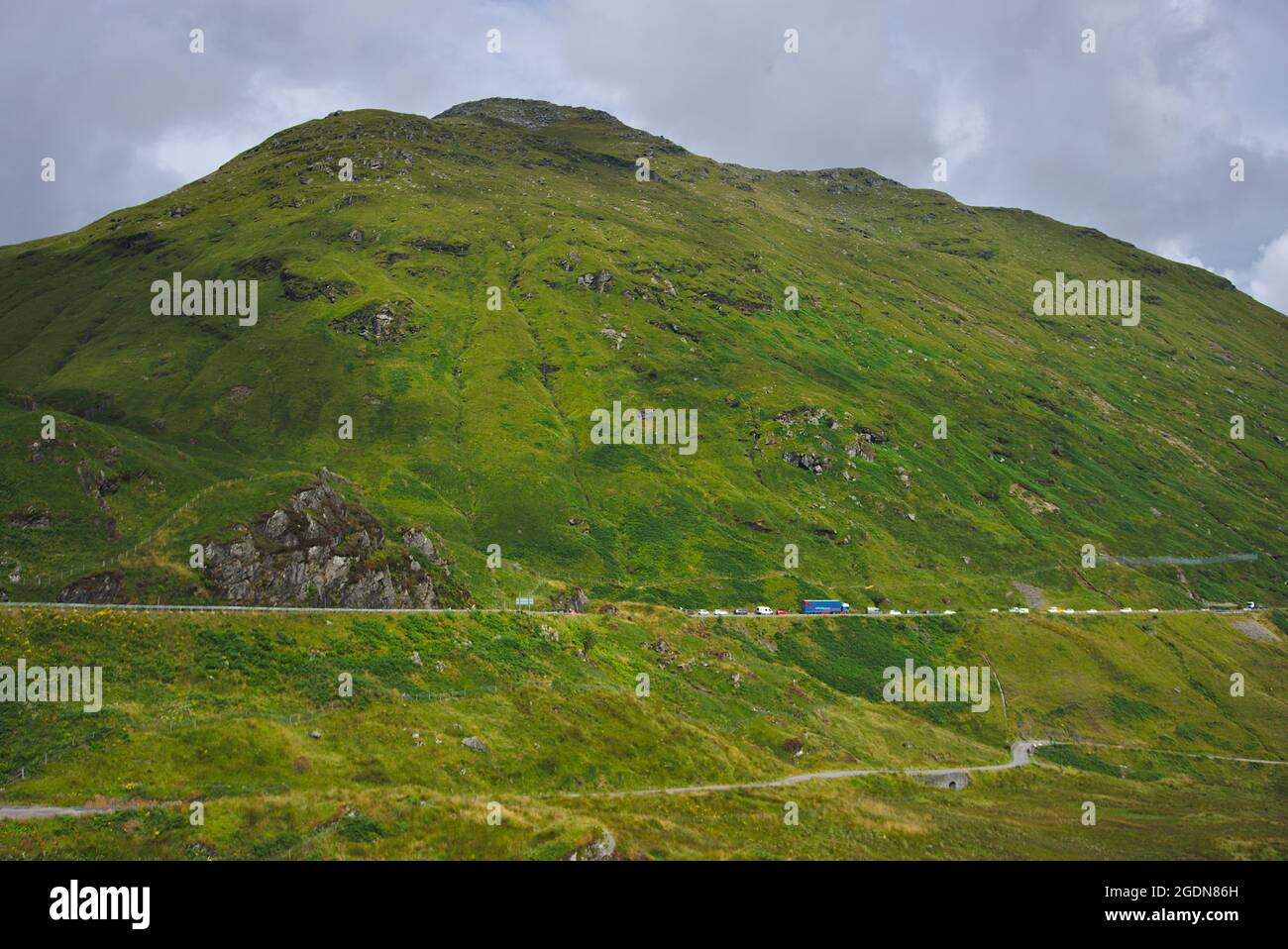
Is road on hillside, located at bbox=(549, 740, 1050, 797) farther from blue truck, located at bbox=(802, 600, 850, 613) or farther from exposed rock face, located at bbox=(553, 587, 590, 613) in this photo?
exposed rock face, located at bbox=(553, 587, 590, 613)

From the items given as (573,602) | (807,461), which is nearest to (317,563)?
(573,602)

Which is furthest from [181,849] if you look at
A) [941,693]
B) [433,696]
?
[941,693]

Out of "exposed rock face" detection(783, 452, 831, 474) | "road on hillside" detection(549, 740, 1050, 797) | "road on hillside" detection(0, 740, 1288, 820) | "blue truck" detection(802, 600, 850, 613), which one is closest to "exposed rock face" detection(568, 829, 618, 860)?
"road on hillside" detection(0, 740, 1288, 820)

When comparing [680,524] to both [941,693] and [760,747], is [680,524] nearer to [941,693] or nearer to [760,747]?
[941,693]

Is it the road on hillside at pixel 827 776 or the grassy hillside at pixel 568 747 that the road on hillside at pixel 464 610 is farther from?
the road on hillside at pixel 827 776

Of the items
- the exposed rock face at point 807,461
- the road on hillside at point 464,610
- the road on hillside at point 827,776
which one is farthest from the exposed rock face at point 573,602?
the exposed rock face at point 807,461

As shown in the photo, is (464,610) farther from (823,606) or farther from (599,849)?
(823,606)
